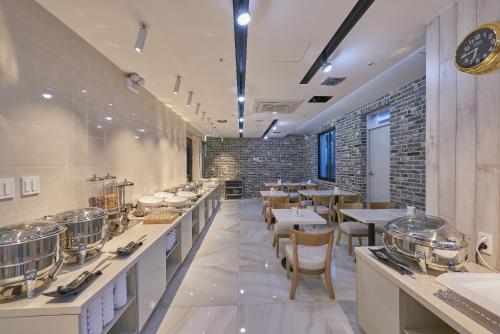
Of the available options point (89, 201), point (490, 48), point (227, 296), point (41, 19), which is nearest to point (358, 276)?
point (227, 296)

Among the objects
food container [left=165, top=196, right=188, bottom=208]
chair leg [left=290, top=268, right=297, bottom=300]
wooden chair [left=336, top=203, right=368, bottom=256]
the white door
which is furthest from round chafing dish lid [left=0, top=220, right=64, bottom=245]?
the white door

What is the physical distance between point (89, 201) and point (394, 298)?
2474 mm

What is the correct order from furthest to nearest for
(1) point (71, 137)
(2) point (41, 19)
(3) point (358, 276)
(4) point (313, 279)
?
(4) point (313, 279) → (1) point (71, 137) → (3) point (358, 276) → (2) point (41, 19)

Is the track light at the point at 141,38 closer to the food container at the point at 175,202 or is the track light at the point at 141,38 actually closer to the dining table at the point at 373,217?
the food container at the point at 175,202

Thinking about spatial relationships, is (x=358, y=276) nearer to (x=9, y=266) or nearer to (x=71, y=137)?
(x=9, y=266)

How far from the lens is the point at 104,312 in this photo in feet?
4.35

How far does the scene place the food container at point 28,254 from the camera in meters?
1.03

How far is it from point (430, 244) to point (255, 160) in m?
8.50

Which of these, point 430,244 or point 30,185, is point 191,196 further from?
point 430,244

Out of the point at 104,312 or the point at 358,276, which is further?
the point at 358,276

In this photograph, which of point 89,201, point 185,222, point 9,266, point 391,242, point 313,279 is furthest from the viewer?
point 185,222

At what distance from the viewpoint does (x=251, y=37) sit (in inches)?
80.9

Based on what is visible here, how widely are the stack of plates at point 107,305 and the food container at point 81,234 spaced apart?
297 mm

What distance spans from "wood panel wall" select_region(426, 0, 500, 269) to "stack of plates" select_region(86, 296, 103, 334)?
2250mm
